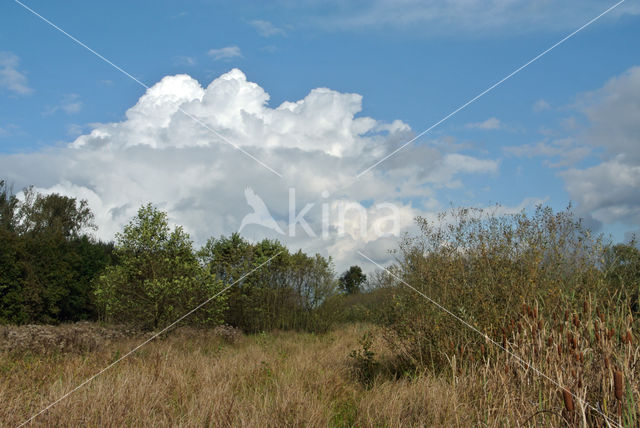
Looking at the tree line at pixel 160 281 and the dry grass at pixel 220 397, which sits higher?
the tree line at pixel 160 281

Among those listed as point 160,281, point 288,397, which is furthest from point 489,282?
point 160,281

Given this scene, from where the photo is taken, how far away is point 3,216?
2669 centimetres

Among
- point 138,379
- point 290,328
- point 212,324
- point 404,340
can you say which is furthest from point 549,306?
point 290,328

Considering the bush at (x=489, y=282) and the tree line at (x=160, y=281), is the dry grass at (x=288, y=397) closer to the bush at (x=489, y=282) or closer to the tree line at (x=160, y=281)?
the bush at (x=489, y=282)

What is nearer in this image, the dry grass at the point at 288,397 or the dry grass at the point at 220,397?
the dry grass at the point at 288,397

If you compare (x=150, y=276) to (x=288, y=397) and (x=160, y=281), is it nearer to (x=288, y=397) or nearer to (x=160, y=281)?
(x=160, y=281)

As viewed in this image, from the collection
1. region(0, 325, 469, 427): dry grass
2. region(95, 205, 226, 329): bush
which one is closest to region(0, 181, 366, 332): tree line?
region(95, 205, 226, 329): bush

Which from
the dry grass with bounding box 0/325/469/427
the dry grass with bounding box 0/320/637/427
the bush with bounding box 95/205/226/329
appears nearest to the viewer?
the dry grass with bounding box 0/320/637/427

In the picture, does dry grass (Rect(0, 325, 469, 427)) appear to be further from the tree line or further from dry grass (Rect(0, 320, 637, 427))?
the tree line

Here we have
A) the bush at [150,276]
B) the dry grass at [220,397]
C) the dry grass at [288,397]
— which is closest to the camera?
the dry grass at [288,397]

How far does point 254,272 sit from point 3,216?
19825 millimetres

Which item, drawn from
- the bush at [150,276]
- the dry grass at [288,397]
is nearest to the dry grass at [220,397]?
the dry grass at [288,397]

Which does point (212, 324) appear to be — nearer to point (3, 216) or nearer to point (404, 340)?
point (404, 340)

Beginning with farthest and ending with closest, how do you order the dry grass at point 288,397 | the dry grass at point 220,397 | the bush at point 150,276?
the bush at point 150,276, the dry grass at point 220,397, the dry grass at point 288,397
